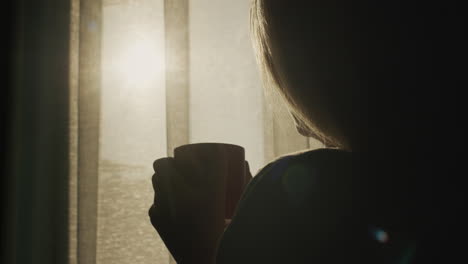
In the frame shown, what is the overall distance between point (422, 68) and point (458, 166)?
88mm

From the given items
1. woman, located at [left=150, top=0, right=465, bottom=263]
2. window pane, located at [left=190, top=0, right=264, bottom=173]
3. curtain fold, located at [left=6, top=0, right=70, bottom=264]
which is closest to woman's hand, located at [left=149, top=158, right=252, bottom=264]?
woman, located at [left=150, top=0, right=465, bottom=263]

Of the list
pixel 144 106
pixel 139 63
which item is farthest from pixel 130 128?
pixel 139 63

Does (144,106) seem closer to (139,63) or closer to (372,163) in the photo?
(139,63)

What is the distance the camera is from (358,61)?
354mm

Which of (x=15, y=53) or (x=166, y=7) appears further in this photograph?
(x=15, y=53)

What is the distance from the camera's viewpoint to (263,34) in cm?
43

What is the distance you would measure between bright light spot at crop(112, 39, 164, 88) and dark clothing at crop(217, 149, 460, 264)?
3.56 feet

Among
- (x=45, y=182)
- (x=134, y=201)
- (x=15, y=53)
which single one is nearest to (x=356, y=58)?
(x=134, y=201)

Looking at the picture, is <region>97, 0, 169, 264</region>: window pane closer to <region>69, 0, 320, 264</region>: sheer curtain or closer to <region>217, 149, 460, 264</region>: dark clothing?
<region>69, 0, 320, 264</region>: sheer curtain

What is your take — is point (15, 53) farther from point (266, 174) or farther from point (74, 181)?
point (266, 174)

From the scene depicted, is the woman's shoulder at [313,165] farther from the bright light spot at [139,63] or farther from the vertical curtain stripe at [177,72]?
the bright light spot at [139,63]

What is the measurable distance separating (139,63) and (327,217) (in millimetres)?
1202

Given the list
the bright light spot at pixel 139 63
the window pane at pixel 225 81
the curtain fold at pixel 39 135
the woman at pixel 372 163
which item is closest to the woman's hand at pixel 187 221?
the woman at pixel 372 163

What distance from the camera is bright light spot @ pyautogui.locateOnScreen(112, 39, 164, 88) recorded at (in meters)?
1.35
